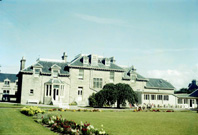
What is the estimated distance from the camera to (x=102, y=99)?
39.3 metres

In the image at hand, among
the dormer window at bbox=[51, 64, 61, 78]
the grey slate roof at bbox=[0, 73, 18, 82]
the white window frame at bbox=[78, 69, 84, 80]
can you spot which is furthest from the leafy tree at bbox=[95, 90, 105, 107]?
the grey slate roof at bbox=[0, 73, 18, 82]

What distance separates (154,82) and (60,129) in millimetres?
46462

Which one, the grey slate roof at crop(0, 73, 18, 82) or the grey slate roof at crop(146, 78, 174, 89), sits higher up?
the grey slate roof at crop(0, 73, 18, 82)

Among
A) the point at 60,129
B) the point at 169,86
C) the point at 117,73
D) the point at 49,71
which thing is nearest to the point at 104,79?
the point at 117,73

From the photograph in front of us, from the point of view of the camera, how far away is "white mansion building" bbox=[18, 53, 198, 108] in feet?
135

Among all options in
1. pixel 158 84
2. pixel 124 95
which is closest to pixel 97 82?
pixel 124 95

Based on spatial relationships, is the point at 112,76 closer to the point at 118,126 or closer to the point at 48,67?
the point at 48,67

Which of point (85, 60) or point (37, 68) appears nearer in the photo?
point (37, 68)

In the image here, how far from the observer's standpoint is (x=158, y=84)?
55906 mm

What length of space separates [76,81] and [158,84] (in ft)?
76.6

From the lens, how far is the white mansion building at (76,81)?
41084 millimetres

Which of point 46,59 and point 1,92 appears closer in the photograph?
point 46,59

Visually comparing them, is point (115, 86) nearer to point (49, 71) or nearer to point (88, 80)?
point (88, 80)

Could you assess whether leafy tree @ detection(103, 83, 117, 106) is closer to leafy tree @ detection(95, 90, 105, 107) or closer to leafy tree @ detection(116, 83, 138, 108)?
leafy tree @ detection(95, 90, 105, 107)
